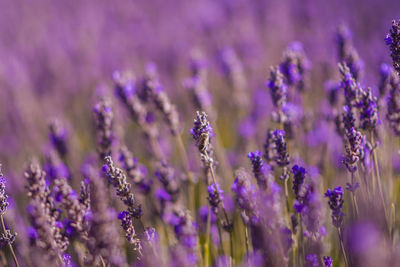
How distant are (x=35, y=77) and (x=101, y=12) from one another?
3.60 metres

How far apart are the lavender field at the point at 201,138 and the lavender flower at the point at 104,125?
0.01 metres

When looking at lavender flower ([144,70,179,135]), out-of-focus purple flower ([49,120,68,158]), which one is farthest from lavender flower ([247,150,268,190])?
out-of-focus purple flower ([49,120,68,158])

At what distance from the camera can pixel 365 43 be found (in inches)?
208

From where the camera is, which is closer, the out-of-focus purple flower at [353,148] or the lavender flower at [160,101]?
the out-of-focus purple flower at [353,148]

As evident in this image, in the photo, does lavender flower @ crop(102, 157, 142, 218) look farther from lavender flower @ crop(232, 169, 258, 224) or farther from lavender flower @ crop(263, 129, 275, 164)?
lavender flower @ crop(263, 129, 275, 164)

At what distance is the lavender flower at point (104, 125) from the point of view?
2340 mm

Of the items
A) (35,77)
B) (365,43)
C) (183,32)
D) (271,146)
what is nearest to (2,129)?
(35,77)

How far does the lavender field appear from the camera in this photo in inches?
63.0

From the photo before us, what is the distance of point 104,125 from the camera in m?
2.38

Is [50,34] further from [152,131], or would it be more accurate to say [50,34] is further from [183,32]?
[152,131]

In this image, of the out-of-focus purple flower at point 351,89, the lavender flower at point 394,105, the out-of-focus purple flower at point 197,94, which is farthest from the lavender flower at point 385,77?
the out-of-focus purple flower at point 197,94

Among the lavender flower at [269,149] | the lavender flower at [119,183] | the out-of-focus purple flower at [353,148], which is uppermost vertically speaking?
the lavender flower at [269,149]

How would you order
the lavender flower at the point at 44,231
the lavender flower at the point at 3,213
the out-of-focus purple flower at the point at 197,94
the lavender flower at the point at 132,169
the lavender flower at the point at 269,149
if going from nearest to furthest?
1. the lavender flower at the point at 44,231
2. the lavender flower at the point at 3,213
3. the lavender flower at the point at 269,149
4. the lavender flower at the point at 132,169
5. the out-of-focus purple flower at the point at 197,94

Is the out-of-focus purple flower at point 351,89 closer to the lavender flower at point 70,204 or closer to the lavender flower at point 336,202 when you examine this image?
the lavender flower at point 336,202
